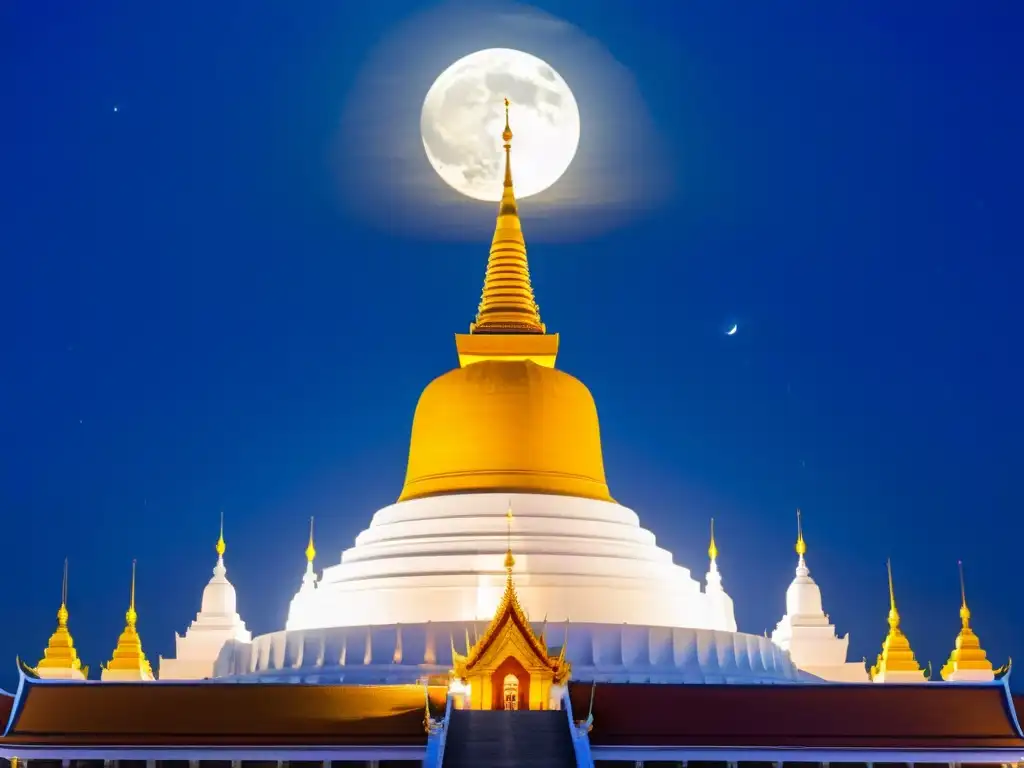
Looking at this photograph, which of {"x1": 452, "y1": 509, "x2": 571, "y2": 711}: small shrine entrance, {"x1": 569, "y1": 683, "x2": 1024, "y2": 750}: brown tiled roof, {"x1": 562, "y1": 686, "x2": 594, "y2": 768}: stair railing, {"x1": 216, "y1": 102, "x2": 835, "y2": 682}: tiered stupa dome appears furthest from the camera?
{"x1": 216, "y1": 102, "x2": 835, "y2": 682}: tiered stupa dome

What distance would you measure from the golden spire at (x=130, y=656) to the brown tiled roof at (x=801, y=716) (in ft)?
42.1

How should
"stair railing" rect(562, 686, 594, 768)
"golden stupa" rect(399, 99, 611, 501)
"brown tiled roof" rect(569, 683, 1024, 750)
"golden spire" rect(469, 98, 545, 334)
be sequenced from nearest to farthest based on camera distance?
"stair railing" rect(562, 686, 594, 768), "brown tiled roof" rect(569, 683, 1024, 750), "golden stupa" rect(399, 99, 611, 501), "golden spire" rect(469, 98, 545, 334)

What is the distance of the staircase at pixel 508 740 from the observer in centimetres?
2223

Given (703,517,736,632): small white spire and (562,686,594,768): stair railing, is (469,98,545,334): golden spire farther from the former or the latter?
(562,686,594,768): stair railing

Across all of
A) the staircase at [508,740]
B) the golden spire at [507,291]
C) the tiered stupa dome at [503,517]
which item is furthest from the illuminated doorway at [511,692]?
the golden spire at [507,291]

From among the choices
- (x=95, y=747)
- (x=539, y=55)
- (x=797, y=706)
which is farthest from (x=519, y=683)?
(x=539, y=55)

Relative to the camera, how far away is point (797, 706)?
25.8 metres

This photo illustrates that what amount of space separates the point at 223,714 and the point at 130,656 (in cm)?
1116

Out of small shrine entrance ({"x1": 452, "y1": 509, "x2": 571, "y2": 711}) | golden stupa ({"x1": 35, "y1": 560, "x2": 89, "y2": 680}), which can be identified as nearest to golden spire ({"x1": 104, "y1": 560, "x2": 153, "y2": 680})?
golden stupa ({"x1": 35, "y1": 560, "x2": 89, "y2": 680})

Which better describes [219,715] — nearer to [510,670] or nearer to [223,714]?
[223,714]

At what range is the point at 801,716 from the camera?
25.7 metres

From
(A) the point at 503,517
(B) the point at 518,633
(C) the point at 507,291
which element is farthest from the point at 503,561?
(C) the point at 507,291

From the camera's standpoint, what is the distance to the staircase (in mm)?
22234

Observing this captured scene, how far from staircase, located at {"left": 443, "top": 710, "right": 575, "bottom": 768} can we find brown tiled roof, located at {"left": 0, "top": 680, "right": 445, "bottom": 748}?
1.44 meters
